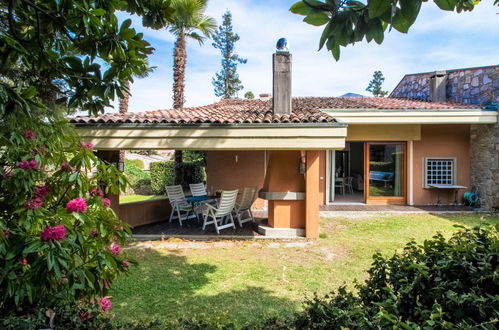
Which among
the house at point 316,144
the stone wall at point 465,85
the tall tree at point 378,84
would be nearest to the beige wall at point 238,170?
the house at point 316,144

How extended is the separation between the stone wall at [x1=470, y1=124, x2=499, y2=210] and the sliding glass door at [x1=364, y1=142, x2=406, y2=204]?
107 inches

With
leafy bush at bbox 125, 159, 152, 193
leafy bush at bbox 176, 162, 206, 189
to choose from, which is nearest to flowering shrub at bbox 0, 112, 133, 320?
leafy bush at bbox 176, 162, 206, 189

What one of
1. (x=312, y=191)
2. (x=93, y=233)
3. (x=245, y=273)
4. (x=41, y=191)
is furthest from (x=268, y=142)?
(x=41, y=191)

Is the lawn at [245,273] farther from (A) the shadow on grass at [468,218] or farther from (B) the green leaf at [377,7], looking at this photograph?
(B) the green leaf at [377,7]

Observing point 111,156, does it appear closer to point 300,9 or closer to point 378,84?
point 300,9

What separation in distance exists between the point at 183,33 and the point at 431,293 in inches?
577

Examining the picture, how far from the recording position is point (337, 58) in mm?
1833

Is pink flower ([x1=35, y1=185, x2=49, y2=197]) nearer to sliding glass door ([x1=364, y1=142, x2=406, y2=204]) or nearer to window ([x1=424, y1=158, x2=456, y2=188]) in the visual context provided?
sliding glass door ([x1=364, y1=142, x2=406, y2=204])

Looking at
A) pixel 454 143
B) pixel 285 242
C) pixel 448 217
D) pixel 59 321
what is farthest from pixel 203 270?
pixel 454 143

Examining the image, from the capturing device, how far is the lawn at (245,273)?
4.27 metres

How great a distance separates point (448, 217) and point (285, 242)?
260 inches

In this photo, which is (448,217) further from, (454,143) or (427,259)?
(427,259)

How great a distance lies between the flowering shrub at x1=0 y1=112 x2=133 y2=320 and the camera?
76.9 inches

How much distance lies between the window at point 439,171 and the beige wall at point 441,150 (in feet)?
0.60
